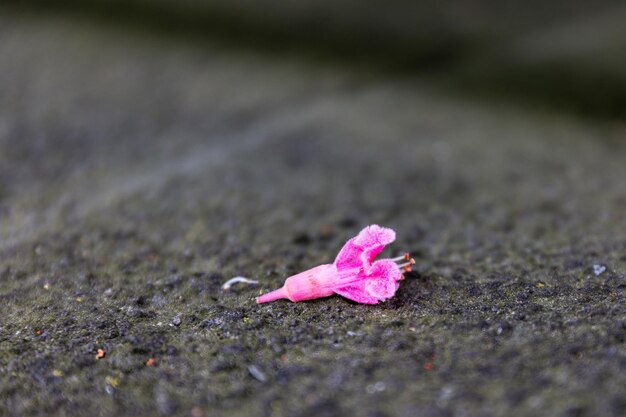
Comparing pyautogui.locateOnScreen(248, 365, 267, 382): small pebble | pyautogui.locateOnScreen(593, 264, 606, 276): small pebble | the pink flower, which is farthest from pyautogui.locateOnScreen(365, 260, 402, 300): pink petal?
pyautogui.locateOnScreen(593, 264, 606, 276): small pebble

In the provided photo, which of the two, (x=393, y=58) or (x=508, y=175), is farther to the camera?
(x=393, y=58)

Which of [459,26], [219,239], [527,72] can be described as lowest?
[219,239]

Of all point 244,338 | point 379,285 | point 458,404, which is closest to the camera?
point 458,404

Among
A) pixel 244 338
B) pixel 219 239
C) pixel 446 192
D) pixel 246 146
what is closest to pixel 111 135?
pixel 246 146

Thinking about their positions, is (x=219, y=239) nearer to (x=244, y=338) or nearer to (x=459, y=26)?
(x=244, y=338)

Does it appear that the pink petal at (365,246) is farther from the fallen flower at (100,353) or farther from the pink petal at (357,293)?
the fallen flower at (100,353)

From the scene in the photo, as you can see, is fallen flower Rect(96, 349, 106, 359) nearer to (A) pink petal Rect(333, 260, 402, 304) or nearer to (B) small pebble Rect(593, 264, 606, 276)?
(A) pink petal Rect(333, 260, 402, 304)

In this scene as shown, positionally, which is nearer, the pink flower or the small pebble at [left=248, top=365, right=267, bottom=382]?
the small pebble at [left=248, top=365, right=267, bottom=382]

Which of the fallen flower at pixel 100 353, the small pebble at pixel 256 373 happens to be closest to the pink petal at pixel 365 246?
the small pebble at pixel 256 373
